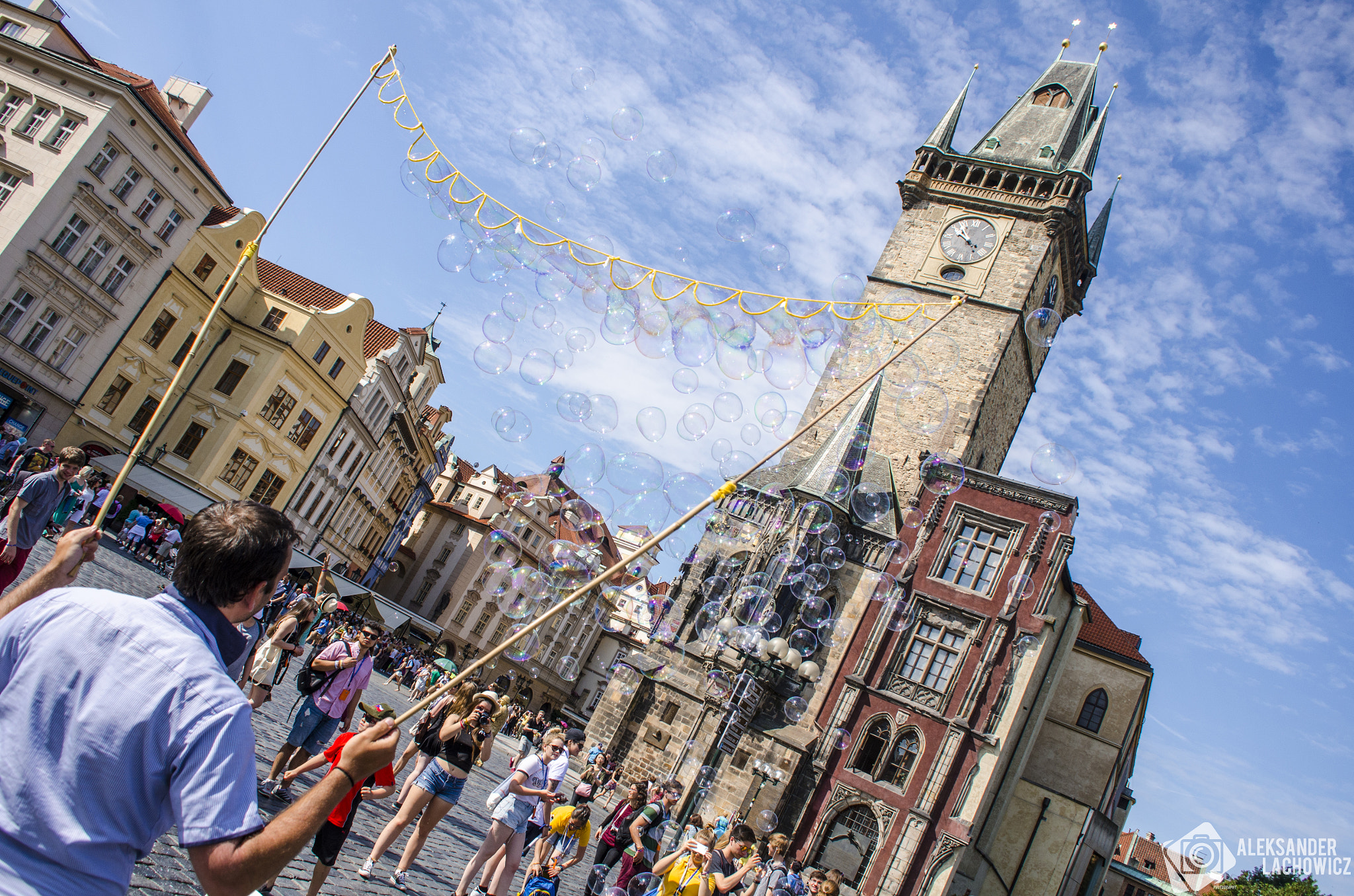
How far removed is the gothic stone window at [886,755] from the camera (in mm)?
26422

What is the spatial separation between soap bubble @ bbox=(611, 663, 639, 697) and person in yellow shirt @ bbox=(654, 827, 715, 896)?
24151 mm

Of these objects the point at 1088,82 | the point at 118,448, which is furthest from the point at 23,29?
the point at 1088,82

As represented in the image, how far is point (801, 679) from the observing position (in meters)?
28.6

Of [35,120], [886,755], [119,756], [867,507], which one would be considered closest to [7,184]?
[35,120]

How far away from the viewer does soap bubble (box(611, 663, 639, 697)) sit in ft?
105

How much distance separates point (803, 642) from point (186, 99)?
36.4 meters

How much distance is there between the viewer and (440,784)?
7.52m

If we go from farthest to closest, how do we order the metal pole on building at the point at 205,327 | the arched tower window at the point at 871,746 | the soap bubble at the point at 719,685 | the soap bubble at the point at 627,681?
1. the soap bubble at the point at 627,681
2. the soap bubble at the point at 719,685
3. the arched tower window at the point at 871,746
4. the metal pole on building at the point at 205,327

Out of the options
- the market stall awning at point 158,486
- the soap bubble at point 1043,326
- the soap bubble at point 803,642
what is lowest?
the market stall awning at point 158,486

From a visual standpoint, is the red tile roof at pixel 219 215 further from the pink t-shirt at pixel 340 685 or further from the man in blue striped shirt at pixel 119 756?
the man in blue striped shirt at pixel 119 756

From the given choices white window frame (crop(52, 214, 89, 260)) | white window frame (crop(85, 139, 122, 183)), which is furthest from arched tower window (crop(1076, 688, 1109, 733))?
white window frame (crop(85, 139, 122, 183))

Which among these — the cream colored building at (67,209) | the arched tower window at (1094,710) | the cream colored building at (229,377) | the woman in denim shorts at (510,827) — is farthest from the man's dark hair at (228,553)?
the arched tower window at (1094,710)

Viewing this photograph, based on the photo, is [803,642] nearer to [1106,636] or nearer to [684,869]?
[1106,636]

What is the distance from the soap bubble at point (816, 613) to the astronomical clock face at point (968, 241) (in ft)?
55.2
